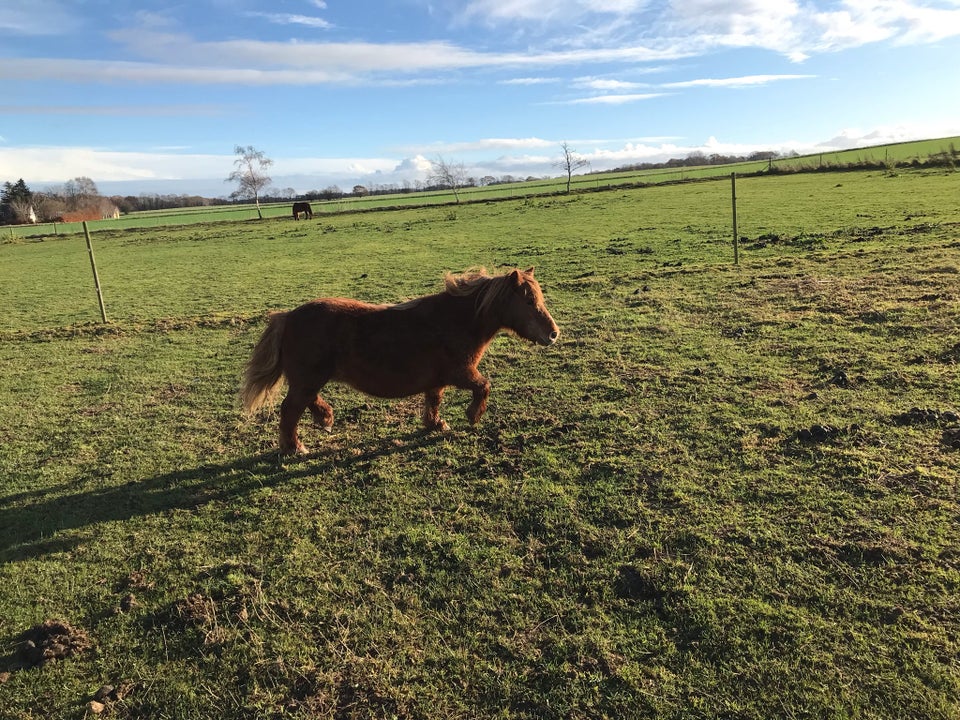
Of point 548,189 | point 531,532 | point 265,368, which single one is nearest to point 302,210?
point 548,189

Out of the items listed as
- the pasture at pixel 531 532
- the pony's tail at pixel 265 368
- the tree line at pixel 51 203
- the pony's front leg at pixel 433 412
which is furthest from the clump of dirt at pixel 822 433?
the tree line at pixel 51 203

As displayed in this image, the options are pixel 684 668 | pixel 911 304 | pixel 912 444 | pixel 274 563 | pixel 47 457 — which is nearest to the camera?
pixel 684 668

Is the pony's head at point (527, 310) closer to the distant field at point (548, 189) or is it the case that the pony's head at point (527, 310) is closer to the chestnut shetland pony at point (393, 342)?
the chestnut shetland pony at point (393, 342)

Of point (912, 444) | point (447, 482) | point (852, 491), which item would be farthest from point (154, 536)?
point (912, 444)

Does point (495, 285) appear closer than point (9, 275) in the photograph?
Yes

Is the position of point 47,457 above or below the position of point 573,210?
below

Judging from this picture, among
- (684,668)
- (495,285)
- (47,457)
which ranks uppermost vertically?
(495,285)

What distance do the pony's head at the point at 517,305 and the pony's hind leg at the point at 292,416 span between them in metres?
1.87

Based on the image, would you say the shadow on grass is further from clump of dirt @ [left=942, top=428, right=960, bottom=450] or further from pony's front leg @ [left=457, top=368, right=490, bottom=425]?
clump of dirt @ [left=942, top=428, right=960, bottom=450]

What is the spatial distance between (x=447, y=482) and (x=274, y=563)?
1575 millimetres

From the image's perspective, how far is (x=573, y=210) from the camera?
36.2 meters

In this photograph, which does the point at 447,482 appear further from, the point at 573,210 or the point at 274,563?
the point at 573,210

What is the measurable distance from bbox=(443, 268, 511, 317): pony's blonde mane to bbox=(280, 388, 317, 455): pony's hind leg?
1.79 metres

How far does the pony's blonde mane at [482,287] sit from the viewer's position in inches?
223
